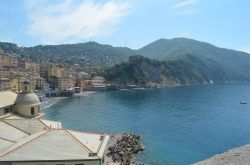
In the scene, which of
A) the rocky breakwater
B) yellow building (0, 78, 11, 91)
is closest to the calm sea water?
the rocky breakwater

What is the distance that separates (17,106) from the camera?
53219 mm

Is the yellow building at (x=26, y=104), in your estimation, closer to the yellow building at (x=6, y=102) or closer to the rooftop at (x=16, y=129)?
the yellow building at (x=6, y=102)

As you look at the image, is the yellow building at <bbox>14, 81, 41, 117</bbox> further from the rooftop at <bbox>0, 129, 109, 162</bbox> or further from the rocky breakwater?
the rooftop at <bbox>0, 129, 109, 162</bbox>

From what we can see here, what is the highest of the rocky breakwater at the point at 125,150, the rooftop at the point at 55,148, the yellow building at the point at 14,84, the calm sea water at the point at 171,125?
the yellow building at the point at 14,84

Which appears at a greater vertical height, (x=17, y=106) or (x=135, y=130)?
(x=17, y=106)

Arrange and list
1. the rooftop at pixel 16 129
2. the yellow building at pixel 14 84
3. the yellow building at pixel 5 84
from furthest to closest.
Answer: the yellow building at pixel 14 84 → the yellow building at pixel 5 84 → the rooftop at pixel 16 129

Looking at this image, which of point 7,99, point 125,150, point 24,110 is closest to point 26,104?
point 24,110

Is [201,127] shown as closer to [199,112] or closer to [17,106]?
[199,112]

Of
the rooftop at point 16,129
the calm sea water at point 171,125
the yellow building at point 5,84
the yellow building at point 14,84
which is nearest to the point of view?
the rooftop at point 16,129

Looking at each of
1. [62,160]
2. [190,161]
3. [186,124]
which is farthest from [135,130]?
[62,160]

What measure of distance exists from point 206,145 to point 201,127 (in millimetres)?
23503

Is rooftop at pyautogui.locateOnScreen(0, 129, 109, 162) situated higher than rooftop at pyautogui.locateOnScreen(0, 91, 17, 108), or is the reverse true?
rooftop at pyautogui.locateOnScreen(0, 91, 17, 108)

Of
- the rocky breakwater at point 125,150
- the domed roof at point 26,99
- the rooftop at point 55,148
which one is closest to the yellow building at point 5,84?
the domed roof at point 26,99

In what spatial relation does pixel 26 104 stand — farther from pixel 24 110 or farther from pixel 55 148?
pixel 55 148
